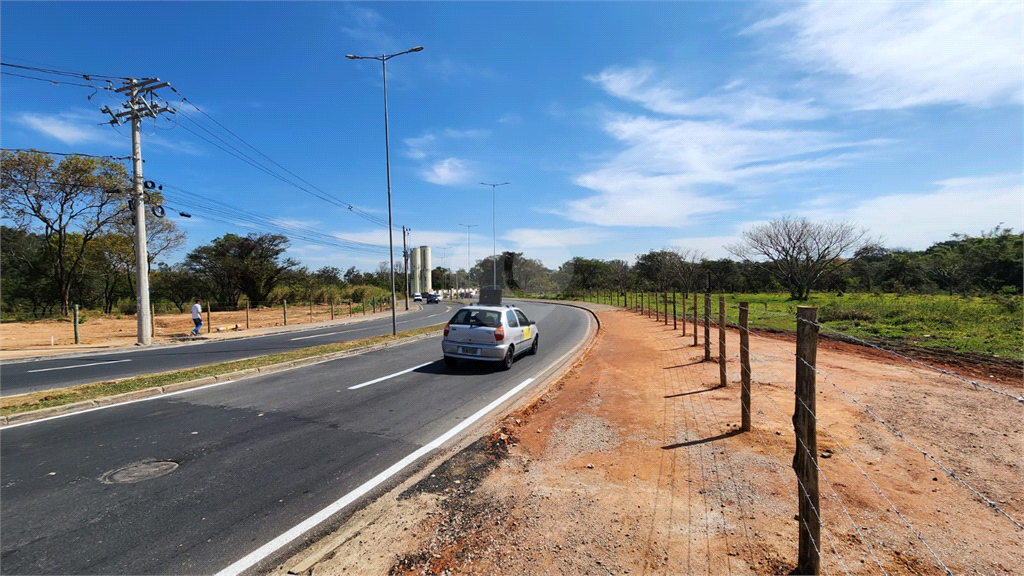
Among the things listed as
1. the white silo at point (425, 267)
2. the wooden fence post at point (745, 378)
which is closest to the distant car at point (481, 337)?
the wooden fence post at point (745, 378)

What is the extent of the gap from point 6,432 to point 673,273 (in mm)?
43695

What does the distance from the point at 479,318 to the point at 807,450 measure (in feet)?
26.9

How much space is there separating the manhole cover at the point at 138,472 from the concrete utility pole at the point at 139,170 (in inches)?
699

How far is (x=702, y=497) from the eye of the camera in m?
3.83

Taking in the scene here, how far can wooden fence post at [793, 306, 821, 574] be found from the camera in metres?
2.74

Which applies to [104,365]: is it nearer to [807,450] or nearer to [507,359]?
[507,359]

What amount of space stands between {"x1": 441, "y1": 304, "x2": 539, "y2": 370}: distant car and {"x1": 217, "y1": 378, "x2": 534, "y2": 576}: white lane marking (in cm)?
385

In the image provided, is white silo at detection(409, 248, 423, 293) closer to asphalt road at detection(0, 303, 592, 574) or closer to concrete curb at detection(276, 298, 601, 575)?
asphalt road at detection(0, 303, 592, 574)

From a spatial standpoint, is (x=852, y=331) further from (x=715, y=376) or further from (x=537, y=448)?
(x=537, y=448)

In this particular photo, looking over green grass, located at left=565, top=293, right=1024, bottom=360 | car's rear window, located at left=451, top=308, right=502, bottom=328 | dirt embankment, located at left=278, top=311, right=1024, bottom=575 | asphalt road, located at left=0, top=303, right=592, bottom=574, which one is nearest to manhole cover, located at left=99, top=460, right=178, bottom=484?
asphalt road, located at left=0, top=303, right=592, bottom=574

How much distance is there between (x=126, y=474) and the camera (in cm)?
452

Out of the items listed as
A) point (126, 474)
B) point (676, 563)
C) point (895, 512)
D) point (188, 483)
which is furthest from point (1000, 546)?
point (126, 474)

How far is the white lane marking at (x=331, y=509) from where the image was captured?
3.07 meters

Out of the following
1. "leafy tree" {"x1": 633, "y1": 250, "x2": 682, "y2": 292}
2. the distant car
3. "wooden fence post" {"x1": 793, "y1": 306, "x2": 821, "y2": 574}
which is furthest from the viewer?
"leafy tree" {"x1": 633, "y1": 250, "x2": 682, "y2": 292}
